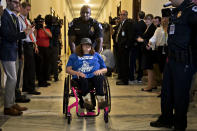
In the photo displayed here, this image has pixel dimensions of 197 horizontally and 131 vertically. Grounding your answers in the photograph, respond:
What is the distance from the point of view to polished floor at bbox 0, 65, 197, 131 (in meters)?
2.60

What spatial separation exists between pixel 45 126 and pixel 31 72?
1514 mm

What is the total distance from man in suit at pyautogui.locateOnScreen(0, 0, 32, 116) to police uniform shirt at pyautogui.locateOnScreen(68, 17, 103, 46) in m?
0.83

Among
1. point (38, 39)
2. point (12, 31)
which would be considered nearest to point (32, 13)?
point (38, 39)

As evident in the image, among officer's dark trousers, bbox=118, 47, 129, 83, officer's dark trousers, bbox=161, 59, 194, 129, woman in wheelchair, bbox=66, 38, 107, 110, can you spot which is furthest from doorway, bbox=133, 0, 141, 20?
officer's dark trousers, bbox=161, 59, 194, 129

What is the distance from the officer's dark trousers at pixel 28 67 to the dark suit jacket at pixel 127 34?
188 cm

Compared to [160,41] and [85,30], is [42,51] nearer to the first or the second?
[85,30]

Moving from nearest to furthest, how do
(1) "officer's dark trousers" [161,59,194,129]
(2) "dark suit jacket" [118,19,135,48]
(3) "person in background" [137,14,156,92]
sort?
(1) "officer's dark trousers" [161,59,194,129] → (3) "person in background" [137,14,156,92] → (2) "dark suit jacket" [118,19,135,48]

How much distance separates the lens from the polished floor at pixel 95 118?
260cm

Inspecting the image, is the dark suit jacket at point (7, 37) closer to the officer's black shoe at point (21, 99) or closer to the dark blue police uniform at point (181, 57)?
the officer's black shoe at point (21, 99)

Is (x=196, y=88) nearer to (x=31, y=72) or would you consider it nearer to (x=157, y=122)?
(x=157, y=122)

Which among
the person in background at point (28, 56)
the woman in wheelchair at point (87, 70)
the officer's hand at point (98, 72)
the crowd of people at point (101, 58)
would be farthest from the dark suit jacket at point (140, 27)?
the officer's hand at point (98, 72)

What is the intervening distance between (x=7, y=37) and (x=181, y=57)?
1875mm

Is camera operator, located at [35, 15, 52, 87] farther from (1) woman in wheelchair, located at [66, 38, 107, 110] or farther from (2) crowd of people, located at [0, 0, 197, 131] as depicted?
(1) woman in wheelchair, located at [66, 38, 107, 110]

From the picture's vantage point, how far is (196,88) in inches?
134
